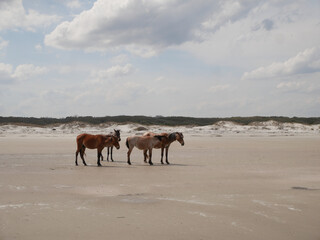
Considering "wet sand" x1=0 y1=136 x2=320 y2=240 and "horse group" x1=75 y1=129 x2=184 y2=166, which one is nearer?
"wet sand" x1=0 y1=136 x2=320 y2=240

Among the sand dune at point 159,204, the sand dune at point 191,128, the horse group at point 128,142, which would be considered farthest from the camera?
the sand dune at point 191,128

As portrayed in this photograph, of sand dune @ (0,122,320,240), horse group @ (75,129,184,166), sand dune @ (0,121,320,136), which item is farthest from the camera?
sand dune @ (0,121,320,136)

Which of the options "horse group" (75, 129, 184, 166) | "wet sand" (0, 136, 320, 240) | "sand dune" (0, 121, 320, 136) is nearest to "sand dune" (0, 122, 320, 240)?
"wet sand" (0, 136, 320, 240)

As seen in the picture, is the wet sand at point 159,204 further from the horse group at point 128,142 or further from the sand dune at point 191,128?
the sand dune at point 191,128

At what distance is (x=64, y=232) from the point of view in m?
4.97

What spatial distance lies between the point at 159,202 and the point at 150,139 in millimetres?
8129

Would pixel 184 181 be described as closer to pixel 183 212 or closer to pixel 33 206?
pixel 183 212

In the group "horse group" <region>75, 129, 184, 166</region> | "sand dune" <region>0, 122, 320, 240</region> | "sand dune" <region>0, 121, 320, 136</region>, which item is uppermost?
"sand dune" <region>0, 121, 320, 136</region>

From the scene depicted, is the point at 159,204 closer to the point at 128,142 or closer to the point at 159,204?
the point at 159,204

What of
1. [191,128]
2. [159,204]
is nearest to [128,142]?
[159,204]

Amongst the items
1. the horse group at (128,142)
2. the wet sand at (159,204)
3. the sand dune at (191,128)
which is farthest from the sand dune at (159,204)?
the sand dune at (191,128)

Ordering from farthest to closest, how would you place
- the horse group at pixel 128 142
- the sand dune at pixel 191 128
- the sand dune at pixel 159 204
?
the sand dune at pixel 191 128 → the horse group at pixel 128 142 → the sand dune at pixel 159 204

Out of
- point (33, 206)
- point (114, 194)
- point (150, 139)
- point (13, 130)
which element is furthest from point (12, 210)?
point (13, 130)

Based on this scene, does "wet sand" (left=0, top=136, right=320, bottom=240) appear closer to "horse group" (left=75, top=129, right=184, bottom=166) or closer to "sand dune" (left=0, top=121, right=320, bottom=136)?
"horse group" (left=75, top=129, right=184, bottom=166)
